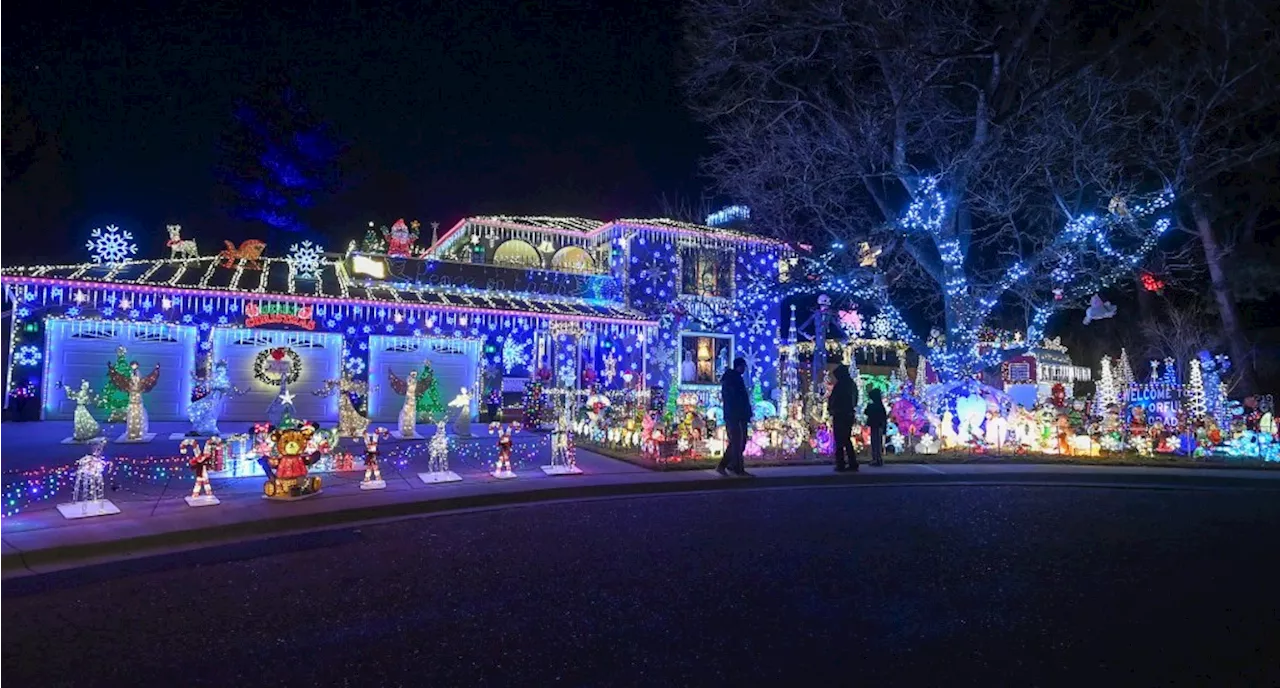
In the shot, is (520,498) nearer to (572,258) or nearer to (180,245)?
(180,245)

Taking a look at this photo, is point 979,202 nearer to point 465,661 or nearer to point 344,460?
point 344,460

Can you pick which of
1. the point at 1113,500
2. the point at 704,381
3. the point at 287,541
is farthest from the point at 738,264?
→ the point at 287,541

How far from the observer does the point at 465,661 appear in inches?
158

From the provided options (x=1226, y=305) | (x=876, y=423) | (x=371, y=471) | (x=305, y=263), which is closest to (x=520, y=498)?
(x=371, y=471)

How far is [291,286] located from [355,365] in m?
2.49

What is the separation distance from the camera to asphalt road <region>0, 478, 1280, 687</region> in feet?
12.9

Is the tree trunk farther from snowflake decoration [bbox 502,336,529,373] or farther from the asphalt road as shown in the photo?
the asphalt road

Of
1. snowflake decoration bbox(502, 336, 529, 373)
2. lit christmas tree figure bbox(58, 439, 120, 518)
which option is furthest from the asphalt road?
snowflake decoration bbox(502, 336, 529, 373)

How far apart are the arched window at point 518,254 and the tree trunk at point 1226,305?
20635mm

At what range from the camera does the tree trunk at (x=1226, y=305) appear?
25.4 metres

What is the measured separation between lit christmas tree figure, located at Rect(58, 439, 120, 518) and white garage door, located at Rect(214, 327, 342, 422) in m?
11.2

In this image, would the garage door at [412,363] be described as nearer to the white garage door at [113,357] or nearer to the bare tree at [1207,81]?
Result: the white garage door at [113,357]

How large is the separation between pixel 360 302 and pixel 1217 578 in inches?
699

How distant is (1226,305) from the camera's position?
26.5 m
